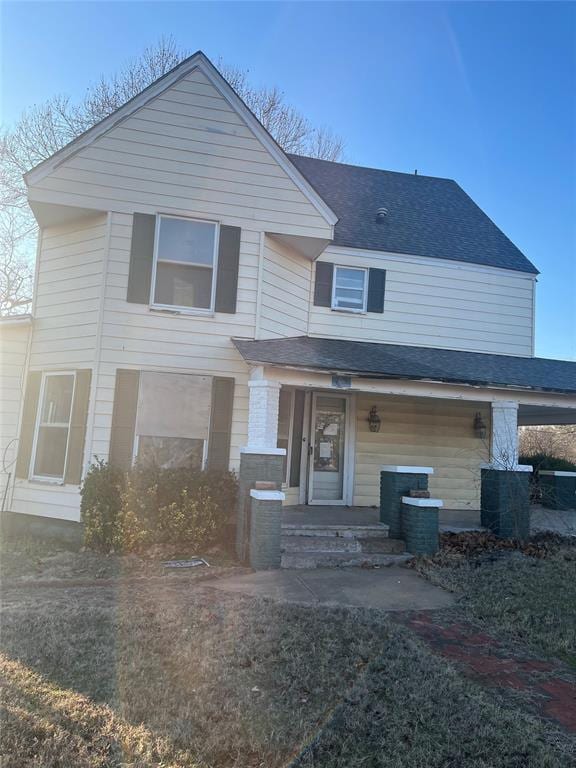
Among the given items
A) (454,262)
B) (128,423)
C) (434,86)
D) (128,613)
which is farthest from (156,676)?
(434,86)

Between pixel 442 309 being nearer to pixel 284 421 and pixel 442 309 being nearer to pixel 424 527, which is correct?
pixel 284 421

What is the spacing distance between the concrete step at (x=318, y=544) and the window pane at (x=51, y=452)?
388 cm

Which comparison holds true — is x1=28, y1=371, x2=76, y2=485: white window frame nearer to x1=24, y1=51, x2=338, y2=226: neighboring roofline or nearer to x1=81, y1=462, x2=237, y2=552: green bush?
x1=81, y1=462, x2=237, y2=552: green bush

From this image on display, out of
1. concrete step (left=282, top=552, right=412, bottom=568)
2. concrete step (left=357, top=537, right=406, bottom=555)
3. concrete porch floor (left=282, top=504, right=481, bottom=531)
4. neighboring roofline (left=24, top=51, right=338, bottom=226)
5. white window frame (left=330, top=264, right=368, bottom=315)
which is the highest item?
neighboring roofline (left=24, top=51, right=338, bottom=226)

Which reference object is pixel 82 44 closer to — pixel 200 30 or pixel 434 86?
pixel 200 30

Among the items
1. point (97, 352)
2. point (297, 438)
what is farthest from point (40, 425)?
point (297, 438)

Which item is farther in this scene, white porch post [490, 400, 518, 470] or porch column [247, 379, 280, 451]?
white porch post [490, 400, 518, 470]

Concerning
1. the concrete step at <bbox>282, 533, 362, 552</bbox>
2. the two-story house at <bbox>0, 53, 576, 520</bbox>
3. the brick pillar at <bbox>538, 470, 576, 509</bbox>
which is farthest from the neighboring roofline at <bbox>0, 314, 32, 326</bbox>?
the brick pillar at <bbox>538, 470, 576, 509</bbox>

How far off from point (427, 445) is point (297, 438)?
283 cm

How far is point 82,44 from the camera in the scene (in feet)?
30.9

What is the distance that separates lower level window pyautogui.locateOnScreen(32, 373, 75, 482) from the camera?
8.38 m

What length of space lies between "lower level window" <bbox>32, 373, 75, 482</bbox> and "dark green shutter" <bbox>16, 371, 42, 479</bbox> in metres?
0.09

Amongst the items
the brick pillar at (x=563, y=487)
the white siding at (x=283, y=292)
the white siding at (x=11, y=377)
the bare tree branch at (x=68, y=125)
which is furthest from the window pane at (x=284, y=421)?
the bare tree branch at (x=68, y=125)

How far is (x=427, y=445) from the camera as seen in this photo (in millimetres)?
10547
